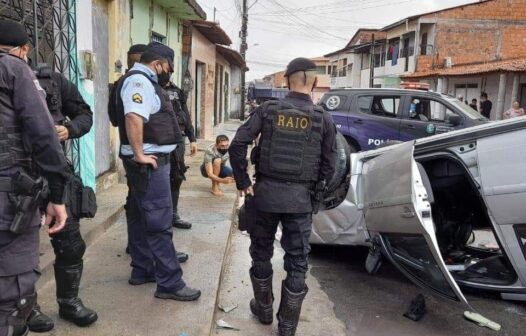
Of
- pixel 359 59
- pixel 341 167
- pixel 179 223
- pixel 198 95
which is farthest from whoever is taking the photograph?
pixel 359 59

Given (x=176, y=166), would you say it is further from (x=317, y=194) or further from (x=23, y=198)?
(x=23, y=198)

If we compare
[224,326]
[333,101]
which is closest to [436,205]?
[224,326]

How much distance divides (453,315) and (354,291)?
0.78 metres

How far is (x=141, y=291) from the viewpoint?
3.33 meters

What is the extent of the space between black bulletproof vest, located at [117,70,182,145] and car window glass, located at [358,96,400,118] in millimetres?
6978

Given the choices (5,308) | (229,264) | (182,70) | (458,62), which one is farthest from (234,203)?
(458,62)

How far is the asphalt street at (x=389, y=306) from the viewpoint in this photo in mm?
3412

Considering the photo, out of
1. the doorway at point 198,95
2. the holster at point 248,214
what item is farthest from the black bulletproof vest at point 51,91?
the doorway at point 198,95

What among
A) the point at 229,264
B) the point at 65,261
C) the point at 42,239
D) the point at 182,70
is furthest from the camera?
the point at 182,70

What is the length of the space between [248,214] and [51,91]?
53.7 inches

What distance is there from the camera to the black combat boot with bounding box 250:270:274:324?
3166mm

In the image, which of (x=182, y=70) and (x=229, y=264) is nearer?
(x=229, y=264)

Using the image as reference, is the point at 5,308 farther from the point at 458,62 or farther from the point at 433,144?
the point at 458,62

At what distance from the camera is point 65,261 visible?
8.99 ft
